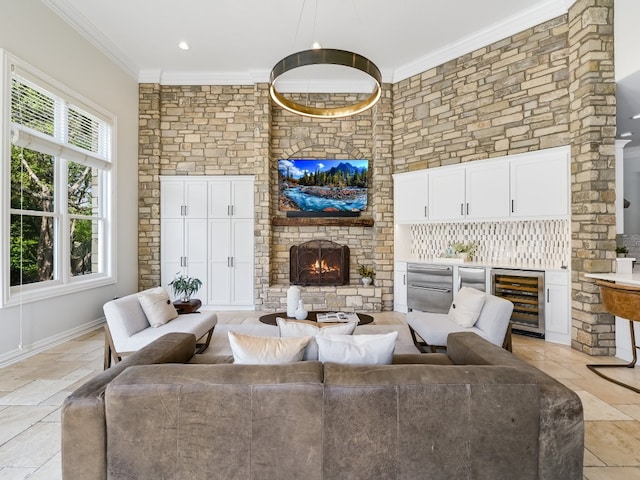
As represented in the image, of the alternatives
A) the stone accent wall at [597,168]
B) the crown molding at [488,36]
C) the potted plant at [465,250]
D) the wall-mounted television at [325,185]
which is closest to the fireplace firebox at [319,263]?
the wall-mounted television at [325,185]

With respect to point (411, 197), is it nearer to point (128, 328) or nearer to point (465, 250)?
point (465, 250)

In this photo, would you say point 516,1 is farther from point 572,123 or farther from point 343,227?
point 343,227

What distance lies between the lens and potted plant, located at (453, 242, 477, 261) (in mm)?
5522

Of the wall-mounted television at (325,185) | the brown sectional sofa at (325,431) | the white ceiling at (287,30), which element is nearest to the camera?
the brown sectional sofa at (325,431)

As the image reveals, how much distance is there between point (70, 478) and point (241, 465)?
2.52ft

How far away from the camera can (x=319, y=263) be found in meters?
6.36

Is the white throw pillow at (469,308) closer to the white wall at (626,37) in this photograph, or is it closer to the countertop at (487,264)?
the countertop at (487,264)

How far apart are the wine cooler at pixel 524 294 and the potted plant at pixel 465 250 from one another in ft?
2.28

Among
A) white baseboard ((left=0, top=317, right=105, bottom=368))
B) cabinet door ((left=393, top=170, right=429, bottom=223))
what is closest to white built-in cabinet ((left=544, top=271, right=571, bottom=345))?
cabinet door ((left=393, top=170, right=429, bottom=223))

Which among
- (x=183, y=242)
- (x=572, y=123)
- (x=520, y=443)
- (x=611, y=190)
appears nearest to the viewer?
(x=520, y=443)

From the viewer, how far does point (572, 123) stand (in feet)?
13.9

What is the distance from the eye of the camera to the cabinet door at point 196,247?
6.14 m

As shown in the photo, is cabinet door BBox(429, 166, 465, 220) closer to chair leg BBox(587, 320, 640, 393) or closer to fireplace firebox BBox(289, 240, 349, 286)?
fireplace firebox BBox(289, 240, 349, 286)

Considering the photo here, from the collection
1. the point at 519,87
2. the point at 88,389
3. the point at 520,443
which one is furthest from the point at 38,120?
the point at 519,87
